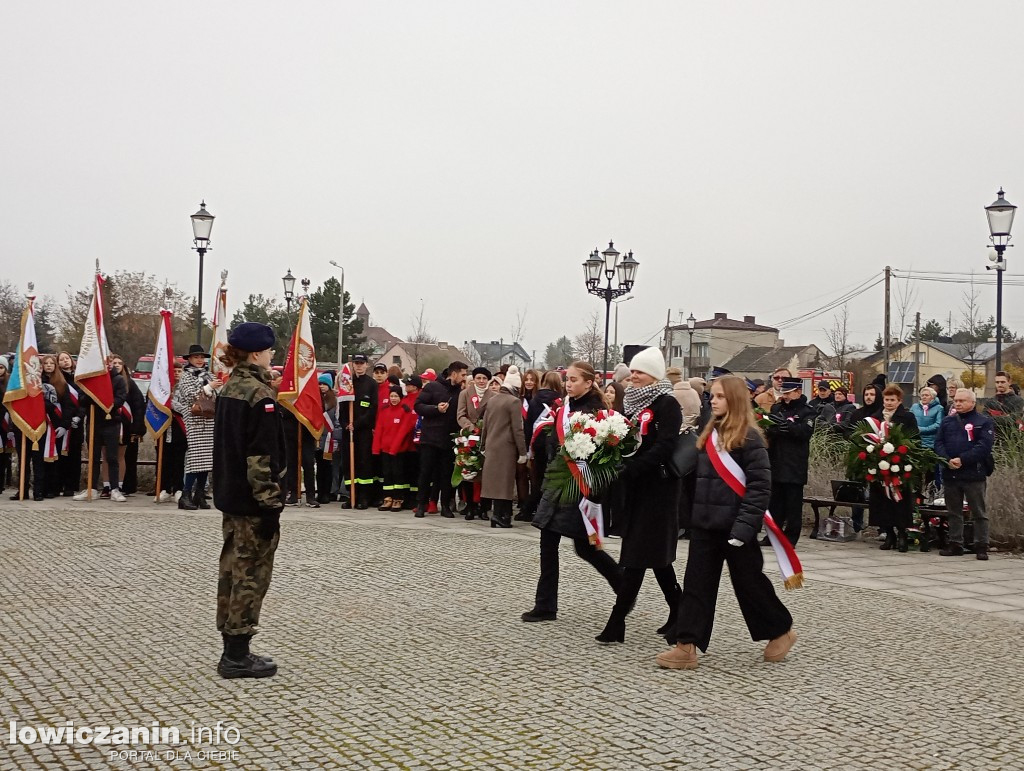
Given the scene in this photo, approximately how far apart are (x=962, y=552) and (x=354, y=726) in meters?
9.50

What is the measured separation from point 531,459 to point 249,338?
8.18 meters

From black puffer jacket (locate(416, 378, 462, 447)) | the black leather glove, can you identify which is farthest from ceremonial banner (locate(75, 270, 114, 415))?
the black leather glove

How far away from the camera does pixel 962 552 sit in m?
12.6

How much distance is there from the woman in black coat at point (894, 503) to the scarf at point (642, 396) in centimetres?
642

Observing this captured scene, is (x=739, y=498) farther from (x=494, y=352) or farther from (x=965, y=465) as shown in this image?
(x=494, y=352)

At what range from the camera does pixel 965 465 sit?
12.3 meters

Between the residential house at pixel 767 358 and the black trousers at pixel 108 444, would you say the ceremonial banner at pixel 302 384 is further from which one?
the residential house at pixel 767 358

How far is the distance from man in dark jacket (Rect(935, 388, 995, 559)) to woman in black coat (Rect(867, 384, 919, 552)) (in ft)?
1.49

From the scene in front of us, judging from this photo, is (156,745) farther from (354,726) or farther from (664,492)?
(664,492)

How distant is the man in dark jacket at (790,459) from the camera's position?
12.1m

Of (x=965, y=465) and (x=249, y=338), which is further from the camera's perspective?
(x=965, y=465)

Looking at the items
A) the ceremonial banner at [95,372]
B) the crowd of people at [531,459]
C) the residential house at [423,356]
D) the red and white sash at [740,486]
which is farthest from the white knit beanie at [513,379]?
the residential house at [423,356]

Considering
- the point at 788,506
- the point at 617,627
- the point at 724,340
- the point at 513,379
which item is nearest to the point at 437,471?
the point at 513,379

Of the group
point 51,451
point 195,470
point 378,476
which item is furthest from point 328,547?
point 51,451
